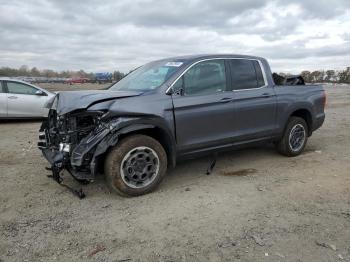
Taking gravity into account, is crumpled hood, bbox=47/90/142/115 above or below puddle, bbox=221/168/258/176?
above

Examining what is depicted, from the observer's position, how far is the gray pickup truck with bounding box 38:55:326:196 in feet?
15.9

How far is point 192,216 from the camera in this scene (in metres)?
4.43

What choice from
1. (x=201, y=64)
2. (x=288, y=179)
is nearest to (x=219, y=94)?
(x=201, y=64)

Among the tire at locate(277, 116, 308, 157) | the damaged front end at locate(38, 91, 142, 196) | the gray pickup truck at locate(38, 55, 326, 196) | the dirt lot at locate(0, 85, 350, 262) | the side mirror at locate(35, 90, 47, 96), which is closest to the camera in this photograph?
the dirt lot at locate(0, 85, 350, 262)

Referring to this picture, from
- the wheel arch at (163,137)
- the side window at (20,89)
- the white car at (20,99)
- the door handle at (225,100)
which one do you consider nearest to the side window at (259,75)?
the door handle at (225,100)

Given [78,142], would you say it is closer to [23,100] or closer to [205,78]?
[205,78]

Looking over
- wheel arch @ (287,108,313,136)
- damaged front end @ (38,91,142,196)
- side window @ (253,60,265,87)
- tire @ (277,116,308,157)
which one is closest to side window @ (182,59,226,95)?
side window @ (253,60,265,87)

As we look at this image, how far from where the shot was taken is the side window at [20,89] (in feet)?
39.5

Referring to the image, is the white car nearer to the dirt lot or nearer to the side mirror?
the side mirror

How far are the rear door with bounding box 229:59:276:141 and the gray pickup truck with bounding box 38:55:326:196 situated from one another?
16 mm

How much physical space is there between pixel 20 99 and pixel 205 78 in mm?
7969

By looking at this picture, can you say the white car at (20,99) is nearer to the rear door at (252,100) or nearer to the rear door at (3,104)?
the rear door at (3,104)

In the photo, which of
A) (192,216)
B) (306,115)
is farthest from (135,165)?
(306,115)

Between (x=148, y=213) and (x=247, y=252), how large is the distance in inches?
52.7
